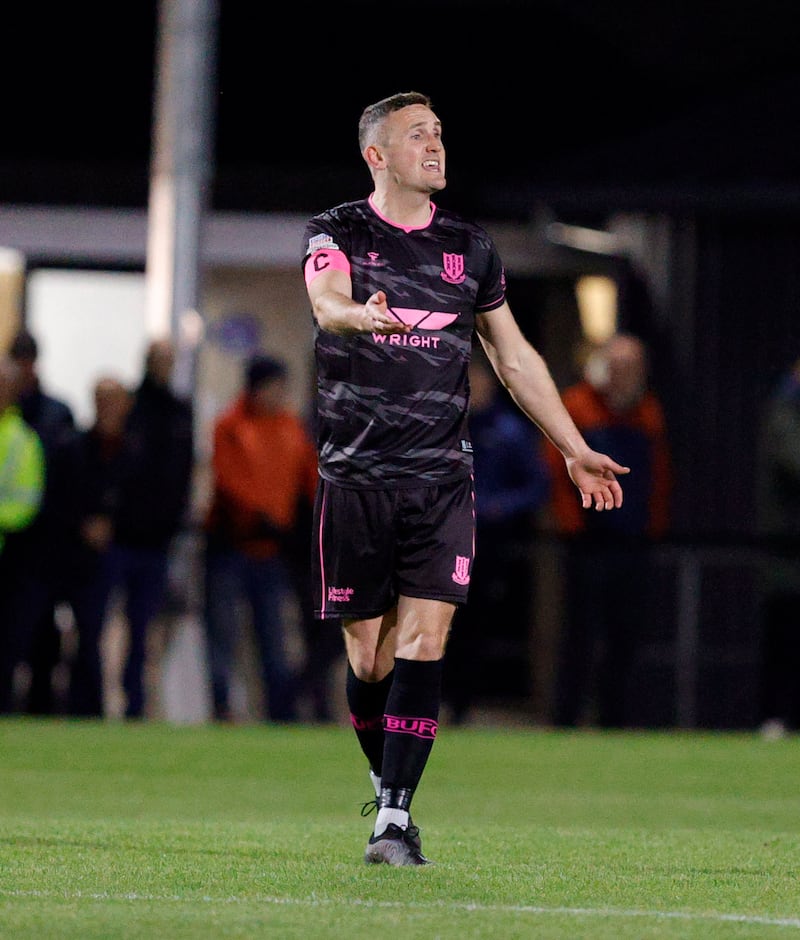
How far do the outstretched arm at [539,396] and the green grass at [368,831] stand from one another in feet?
3.64

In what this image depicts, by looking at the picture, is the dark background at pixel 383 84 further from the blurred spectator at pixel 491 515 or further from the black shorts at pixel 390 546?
the black shorts at pixel 390 546

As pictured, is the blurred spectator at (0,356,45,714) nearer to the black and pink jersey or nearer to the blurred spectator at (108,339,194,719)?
the blurred spectator at (108,339,194,719)

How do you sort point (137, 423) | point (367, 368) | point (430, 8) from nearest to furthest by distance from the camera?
point (367, 368) → point (137, 423) → point (430, 8)

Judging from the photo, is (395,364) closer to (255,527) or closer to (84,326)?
(255,527)

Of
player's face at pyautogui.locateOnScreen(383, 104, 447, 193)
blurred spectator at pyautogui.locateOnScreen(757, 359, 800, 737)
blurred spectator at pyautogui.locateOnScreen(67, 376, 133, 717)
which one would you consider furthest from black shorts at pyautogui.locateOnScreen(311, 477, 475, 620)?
blurred spectator at pyautogui.locateOnScreen(757, 359, 800, 737)

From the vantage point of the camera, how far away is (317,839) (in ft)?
22.4

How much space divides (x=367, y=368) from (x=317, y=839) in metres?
1.52

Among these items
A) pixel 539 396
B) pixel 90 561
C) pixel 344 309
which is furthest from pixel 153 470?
pixel 344 309


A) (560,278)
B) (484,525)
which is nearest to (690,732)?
(484,525)

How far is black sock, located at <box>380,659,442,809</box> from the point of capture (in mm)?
6254

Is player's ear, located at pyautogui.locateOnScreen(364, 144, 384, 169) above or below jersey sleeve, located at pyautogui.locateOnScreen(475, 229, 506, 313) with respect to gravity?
above

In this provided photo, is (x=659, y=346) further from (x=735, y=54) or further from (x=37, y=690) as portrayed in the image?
(x=37, y=690)

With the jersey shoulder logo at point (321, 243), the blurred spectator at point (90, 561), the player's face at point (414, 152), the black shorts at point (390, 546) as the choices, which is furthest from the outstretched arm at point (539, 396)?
the blurred spectator at point (90, 561)

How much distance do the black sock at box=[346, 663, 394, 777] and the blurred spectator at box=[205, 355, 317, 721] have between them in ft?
17.4
